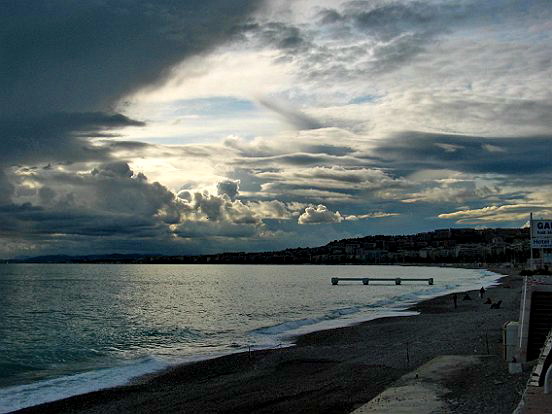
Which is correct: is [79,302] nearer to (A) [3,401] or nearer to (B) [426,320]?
(B) [426,320]

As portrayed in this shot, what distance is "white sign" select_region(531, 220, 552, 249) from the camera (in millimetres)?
22984

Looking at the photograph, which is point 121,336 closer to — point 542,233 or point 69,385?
point 69,385

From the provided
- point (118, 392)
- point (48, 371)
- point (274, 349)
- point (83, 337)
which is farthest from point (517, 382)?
point (83, 337)

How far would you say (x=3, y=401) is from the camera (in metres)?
19.5

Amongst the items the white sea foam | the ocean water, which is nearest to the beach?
the white sea foam

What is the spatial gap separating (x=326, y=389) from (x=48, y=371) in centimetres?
1506

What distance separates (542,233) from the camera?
23.1 m

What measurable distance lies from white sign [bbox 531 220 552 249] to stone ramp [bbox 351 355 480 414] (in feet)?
22.8

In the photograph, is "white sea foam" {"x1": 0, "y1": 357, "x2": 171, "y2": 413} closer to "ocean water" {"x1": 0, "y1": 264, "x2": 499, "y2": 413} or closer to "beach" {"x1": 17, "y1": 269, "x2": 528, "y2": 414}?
"ocean water" {"x1": 0, "y1": 264, "x2": 499, "y2": 413}

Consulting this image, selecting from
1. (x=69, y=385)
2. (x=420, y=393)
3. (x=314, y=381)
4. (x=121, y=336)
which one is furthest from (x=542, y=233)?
(x=121, y=336)

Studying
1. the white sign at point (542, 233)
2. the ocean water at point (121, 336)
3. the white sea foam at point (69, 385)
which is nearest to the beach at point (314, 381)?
the white sea foam at point (69, 385)

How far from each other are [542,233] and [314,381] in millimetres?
11582

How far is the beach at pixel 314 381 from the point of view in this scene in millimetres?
15422

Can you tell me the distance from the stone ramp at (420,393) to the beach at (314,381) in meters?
0.36
